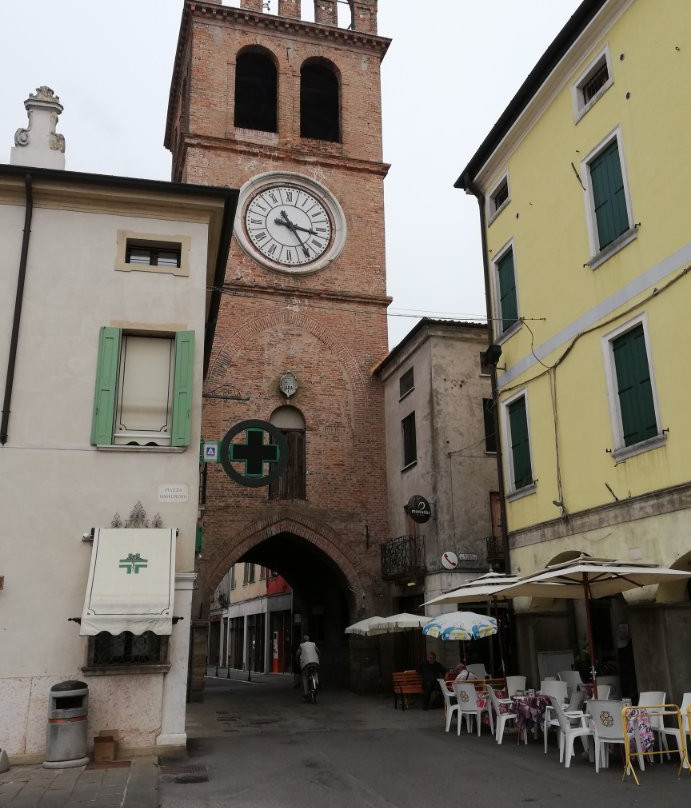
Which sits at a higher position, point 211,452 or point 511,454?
point 511,454

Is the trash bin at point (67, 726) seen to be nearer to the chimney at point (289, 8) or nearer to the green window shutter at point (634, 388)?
the green window shutter at point (634, 388)

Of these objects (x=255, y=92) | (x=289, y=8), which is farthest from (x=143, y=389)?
(x=289, y=8)

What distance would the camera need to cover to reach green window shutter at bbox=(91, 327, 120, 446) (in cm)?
1093

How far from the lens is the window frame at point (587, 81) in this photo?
12442 mm

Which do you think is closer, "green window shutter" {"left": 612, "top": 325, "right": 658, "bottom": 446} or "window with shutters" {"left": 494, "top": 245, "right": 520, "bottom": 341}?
"green window shutter" {"left": 612, "top": 325, "right": 658, "bottom": 446}

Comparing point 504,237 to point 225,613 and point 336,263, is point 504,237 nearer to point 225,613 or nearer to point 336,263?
point 336,263

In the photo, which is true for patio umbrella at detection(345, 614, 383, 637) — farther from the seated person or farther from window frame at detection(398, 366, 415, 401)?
window frame at detection(398, 366, 415, 401)

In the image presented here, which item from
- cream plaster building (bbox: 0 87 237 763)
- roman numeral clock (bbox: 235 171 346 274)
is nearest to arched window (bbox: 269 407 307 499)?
roman numeral clock (bbox: 235 171 346 274)

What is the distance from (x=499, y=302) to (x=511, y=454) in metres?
3.12

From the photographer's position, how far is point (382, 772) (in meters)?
9.32

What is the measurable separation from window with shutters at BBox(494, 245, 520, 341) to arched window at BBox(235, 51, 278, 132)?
1293 centimetres

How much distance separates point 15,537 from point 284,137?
17.5 metres

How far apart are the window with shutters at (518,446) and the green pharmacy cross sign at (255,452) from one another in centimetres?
475

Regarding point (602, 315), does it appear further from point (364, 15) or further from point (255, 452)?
point (364, 15)
